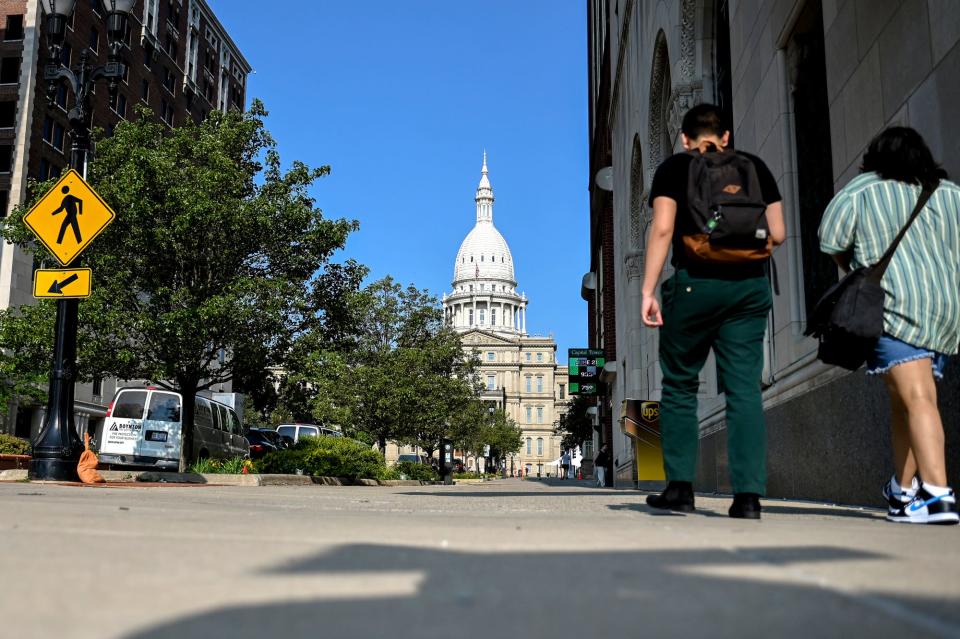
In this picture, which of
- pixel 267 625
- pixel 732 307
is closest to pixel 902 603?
pixel 267 625

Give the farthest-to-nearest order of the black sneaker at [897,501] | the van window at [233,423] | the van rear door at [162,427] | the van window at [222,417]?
the van window at [233,423] < the van window at [222,417] < the van rear door at [162,427] < the black sneaker at [897,501]

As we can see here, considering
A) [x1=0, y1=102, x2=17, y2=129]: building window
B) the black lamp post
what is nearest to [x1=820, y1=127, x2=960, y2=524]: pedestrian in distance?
the black lamp post

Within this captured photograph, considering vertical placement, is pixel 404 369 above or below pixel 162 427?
above

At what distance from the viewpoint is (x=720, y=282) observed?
4.94m

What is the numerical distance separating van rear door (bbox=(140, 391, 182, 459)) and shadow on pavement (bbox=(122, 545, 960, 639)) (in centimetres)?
2118

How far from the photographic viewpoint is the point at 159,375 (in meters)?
21.2

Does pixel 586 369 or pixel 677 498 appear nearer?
pixel 677 498

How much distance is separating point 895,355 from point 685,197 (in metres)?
1.30

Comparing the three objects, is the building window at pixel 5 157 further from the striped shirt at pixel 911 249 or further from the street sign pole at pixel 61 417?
the striped shirt at pixel 911 249

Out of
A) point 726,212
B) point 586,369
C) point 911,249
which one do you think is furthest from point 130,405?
point 911,249

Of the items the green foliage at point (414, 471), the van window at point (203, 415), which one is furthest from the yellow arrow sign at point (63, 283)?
the green foliage at point (414, 471)

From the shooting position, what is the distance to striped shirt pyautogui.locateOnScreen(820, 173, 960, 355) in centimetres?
473

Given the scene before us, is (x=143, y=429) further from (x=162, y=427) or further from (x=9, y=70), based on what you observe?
(x=9, y=70)

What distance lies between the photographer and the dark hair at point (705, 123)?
16.9ft
